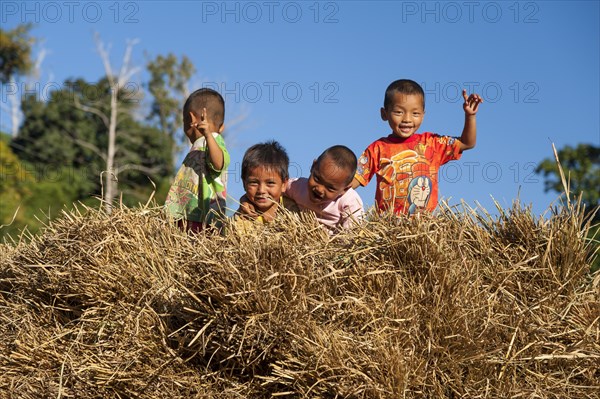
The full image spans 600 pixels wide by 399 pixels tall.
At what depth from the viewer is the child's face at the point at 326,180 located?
477cm

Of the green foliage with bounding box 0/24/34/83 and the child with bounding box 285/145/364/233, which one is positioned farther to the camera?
the green foliage with bounding box 0/24/34/83

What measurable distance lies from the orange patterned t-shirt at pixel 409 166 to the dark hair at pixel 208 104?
1.04m

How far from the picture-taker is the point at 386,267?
3.32 metres

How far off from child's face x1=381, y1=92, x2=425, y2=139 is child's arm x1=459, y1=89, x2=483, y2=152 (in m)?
0.34

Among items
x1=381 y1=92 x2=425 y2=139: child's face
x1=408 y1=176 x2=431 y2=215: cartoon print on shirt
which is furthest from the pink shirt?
x1=381 y1=92 x2=425 y2=139: child's face

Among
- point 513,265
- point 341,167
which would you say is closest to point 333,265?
point 513,265

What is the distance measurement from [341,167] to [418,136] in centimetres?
109

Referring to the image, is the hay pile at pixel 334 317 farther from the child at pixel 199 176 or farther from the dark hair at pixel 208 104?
the dark hair at pixel 208 104

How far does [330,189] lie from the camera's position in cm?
481

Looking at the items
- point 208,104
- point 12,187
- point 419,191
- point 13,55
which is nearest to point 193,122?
point 208,104

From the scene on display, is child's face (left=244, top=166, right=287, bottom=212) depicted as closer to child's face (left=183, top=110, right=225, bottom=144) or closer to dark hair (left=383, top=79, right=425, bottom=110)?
child's face (left=183, top=110, right=225, bottom=144)

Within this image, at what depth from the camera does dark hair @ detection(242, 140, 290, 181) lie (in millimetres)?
4855

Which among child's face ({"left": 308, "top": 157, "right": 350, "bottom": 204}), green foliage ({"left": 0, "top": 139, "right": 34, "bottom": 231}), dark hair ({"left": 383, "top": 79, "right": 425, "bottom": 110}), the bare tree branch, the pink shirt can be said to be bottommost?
green foliage ({"left": 0, "top": 139, "right": 34, "bottom": 231})

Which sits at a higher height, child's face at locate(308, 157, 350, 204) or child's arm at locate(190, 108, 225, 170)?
child's arm at locate(190, 108, 225, 170)
